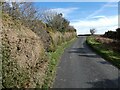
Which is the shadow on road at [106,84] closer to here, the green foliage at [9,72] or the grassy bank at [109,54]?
the green foliage at [9,72]

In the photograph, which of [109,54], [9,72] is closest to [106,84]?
[9,72]

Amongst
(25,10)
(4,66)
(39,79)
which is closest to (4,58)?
(4,66)

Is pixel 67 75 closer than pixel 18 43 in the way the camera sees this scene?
No

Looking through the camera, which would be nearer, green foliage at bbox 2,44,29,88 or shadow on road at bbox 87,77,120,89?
green foliage at bbox 2,44,29,88

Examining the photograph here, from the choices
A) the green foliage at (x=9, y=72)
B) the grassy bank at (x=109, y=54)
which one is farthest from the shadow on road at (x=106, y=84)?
the grassy bank at (x=109, y=54)

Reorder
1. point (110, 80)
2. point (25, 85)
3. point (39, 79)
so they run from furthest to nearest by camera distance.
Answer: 1. point (110, 80)
2. point (39, 79)
3. point (25, 85)

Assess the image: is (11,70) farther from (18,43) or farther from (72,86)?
(72,86)

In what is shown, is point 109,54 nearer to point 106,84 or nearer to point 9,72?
point 106,84

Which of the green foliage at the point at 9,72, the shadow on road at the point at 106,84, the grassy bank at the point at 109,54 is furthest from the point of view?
the grassy bank at the point at 109,54

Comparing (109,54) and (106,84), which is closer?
(106,84)

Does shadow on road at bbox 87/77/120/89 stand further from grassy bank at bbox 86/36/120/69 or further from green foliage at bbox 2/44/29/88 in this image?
grassy bank at bbox 86/36/120/69

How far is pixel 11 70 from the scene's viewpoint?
1059cm

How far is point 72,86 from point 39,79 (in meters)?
2.02

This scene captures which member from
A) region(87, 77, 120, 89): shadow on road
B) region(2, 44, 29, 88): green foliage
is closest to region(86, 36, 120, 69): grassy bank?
region(87, 77, 120, 89): shadow on road
